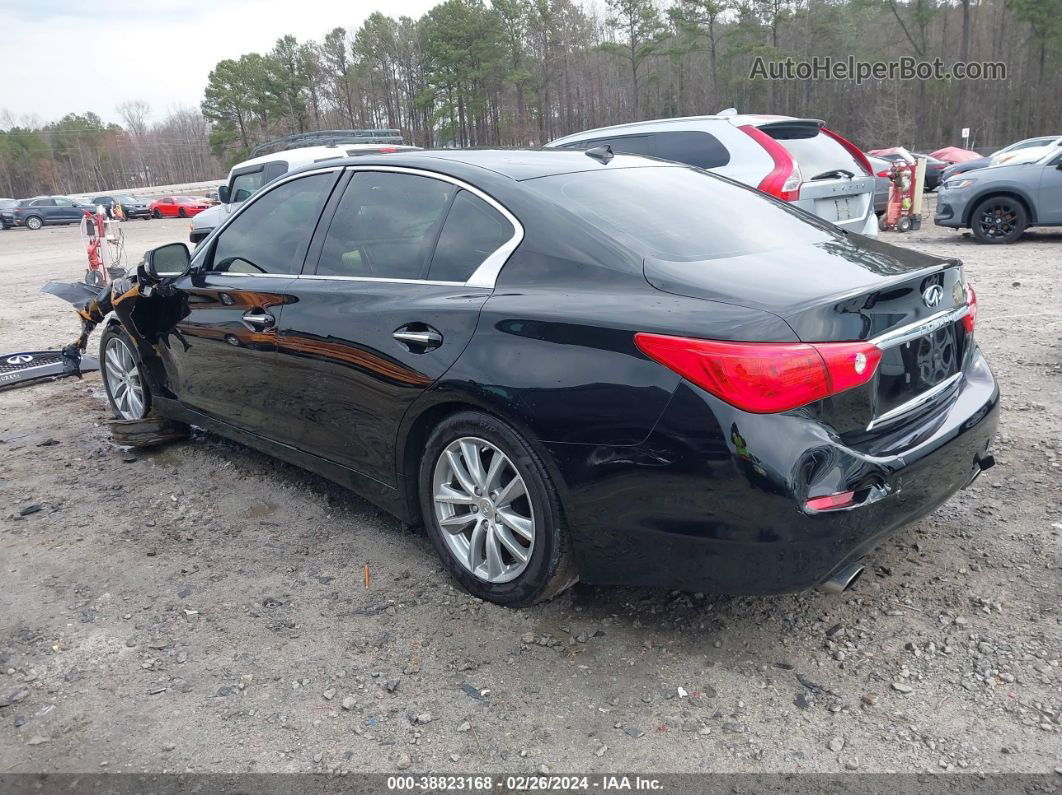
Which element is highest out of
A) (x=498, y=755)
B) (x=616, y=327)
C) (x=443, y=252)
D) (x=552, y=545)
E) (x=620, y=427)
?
(x=443, y=252)

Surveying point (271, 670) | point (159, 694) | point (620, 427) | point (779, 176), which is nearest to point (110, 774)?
point (159, 694)

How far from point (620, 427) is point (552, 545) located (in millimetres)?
522

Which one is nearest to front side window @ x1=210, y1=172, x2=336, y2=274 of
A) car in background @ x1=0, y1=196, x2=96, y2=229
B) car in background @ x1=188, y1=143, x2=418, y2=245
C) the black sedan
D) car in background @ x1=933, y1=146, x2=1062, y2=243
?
the black sedan

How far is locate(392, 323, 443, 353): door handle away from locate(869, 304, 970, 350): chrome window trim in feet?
4.72

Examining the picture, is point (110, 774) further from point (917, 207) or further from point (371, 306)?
point (917, 207)

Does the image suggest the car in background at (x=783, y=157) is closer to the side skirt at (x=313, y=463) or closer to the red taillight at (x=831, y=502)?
the side skirt at (x=313, y=463)

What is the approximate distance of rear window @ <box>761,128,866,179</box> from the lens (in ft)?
25.1

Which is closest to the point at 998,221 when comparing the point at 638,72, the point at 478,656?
the point at 478,656

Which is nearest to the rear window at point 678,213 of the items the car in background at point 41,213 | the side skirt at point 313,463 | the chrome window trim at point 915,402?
the chrome window trim at point 915,402

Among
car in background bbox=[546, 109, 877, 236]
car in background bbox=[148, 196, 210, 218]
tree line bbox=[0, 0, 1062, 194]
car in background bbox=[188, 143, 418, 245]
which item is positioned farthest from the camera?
tree line bbox=[0, 0, 1062, 194]

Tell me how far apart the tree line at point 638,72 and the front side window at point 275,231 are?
55.4 metres

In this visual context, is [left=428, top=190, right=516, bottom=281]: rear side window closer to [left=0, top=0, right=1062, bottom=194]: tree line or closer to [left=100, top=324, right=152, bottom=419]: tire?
[left=100, top=324, right=152, bottom=419]: tire

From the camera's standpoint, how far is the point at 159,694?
2.67m

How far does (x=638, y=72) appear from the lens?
6781 cm
